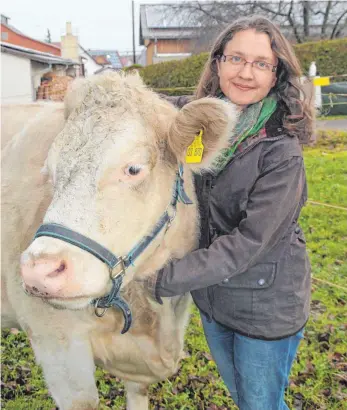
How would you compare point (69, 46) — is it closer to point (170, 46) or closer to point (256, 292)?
point (170, 46)

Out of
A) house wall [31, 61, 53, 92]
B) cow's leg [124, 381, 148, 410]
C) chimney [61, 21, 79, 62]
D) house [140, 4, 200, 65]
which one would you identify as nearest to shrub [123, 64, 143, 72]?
cow's leg [124, 381, 148, 410]

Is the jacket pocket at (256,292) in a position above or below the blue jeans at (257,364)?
above

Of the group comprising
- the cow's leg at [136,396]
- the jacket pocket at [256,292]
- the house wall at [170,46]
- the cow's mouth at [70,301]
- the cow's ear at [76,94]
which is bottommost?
the cow's leg at [136,396]

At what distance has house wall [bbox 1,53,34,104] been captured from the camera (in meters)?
19.2

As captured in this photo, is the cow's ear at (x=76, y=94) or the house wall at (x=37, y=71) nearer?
the cow's ear at (x=76, y=94)

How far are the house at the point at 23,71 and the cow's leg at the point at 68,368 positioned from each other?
1679 cm

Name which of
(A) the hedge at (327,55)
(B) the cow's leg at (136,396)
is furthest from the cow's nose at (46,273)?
(A) the hedge at (327,55)

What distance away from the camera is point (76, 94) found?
2.09 meters

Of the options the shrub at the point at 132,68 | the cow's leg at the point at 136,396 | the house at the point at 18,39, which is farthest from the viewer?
the house at the point at 18,39

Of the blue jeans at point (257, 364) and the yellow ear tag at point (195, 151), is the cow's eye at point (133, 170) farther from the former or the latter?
the blue jeans at point (257, 364)

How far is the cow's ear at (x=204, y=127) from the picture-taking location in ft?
6.16

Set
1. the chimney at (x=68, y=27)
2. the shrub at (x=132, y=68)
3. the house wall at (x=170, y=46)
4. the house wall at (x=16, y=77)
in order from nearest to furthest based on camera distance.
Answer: the shrub at (x=132, y=68), the house wall at (x=16, y=77), the chimney at (x=68, y=27), the house wall at (x=170, y=46)

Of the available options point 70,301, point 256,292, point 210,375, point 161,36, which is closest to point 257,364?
point 256,292

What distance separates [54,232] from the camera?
164 centimetres
